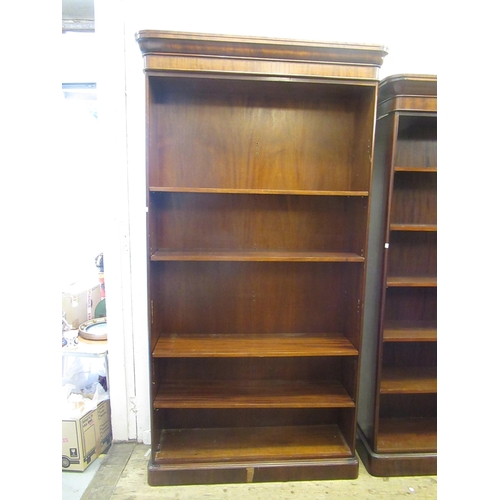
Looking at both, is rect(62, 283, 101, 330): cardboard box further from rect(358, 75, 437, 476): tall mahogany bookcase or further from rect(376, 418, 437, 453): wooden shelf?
rect(376, 418, 437, 453): wooden shelf

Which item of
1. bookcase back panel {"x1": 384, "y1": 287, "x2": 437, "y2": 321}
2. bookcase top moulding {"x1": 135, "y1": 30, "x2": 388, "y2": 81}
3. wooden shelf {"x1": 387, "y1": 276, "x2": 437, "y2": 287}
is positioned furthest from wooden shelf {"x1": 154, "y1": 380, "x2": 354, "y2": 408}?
bookcase top moulding {"x1": 135, "y1": 30, "x2": 388, "y2": 81}

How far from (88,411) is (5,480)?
57.4 inches

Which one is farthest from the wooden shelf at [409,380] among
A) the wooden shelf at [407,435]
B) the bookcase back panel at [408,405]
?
the wooden shelf at [407,435]

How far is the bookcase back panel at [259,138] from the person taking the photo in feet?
5.24

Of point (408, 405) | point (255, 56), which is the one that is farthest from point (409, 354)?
point (255, 56)

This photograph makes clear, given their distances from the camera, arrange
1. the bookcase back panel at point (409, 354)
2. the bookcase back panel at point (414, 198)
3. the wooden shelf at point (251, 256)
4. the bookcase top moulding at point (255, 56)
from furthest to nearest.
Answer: the bookcase back panel at point (409, 354) < the bookcase back panel at point (414, 198) < the wooden shelf at point (251, 256) < the bookcase top moulding at point (255, 56)

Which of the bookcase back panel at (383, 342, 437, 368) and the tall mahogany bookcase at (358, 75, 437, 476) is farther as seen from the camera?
the bookcase back panel at (383, 342, 437, 368)

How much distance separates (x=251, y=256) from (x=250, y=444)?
3.30 ft

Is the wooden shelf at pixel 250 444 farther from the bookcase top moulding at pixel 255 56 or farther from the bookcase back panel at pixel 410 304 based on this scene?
the bookcase top moulding at pixel 255 56

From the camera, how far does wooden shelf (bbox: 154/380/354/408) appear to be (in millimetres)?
1602

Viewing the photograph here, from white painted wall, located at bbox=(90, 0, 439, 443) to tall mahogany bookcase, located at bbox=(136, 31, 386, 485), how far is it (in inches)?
6.2

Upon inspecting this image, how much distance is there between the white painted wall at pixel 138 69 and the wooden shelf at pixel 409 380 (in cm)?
131
